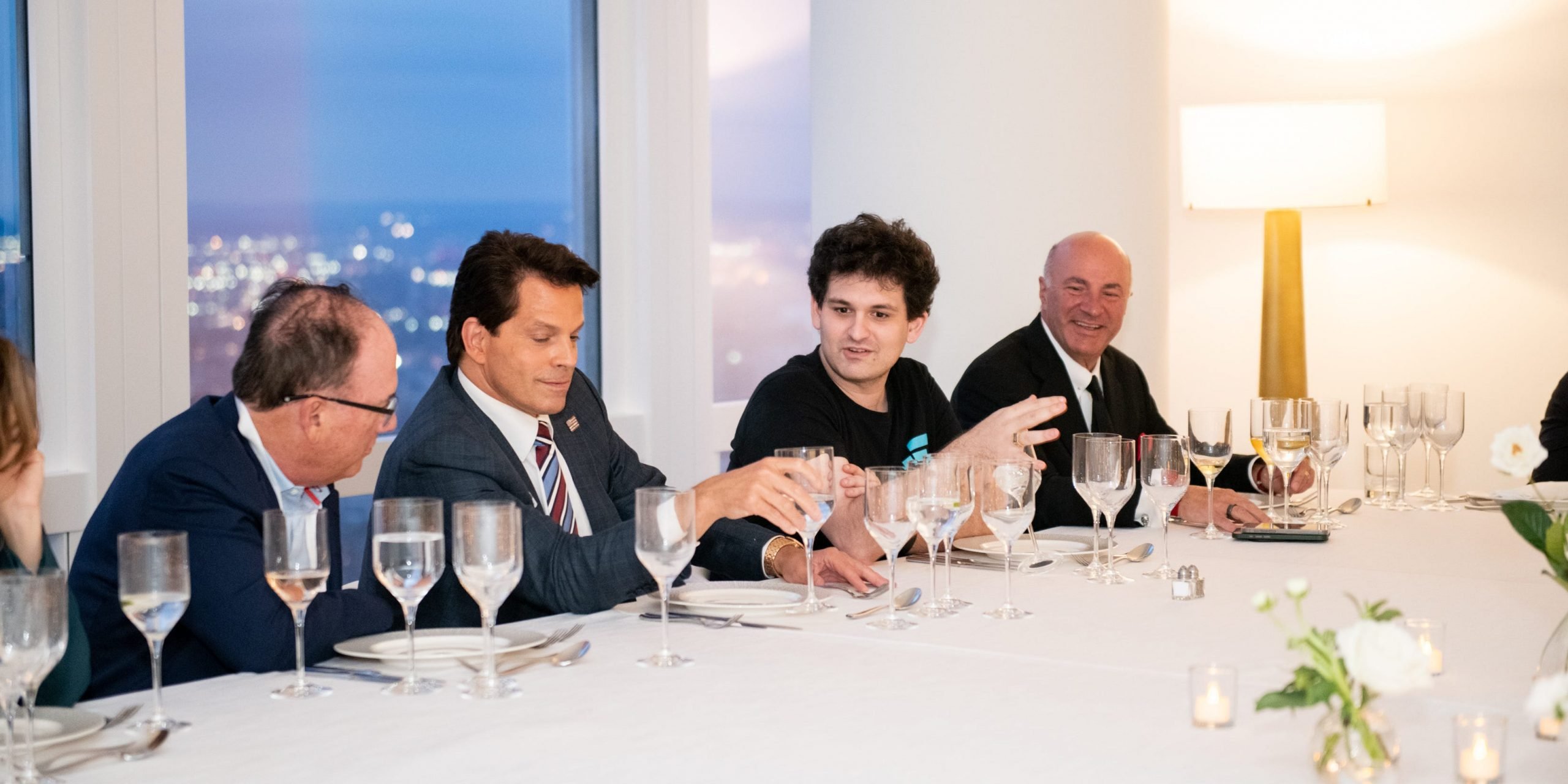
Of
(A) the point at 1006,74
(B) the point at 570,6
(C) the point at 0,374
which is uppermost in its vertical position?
(B) the point at 570,6

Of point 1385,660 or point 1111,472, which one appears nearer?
point 1385,660

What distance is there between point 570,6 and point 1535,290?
3585 millimetres

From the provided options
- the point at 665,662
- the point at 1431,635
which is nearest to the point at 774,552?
the point at 665,662

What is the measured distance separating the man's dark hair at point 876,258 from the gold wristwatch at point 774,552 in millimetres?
821

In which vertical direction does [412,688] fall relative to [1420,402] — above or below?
below

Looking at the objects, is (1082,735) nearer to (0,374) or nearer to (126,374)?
(0,374)

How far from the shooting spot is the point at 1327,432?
116 inches

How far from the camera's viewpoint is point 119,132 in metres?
3.10

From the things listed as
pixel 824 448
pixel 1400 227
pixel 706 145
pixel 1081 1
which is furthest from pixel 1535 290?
pixel 824 448

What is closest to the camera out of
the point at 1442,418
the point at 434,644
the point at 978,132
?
the point at 434,644

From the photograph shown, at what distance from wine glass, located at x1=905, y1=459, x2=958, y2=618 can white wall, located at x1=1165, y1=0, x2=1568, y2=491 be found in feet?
13.1

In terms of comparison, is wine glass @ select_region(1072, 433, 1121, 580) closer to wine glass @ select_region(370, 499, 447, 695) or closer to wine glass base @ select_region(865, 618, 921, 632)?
wine glass base @ select_region(865, 618, 921, 632)

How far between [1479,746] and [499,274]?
5.57 feet

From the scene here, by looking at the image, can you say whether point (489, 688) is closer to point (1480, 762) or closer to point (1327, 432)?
point (1480, 762)
